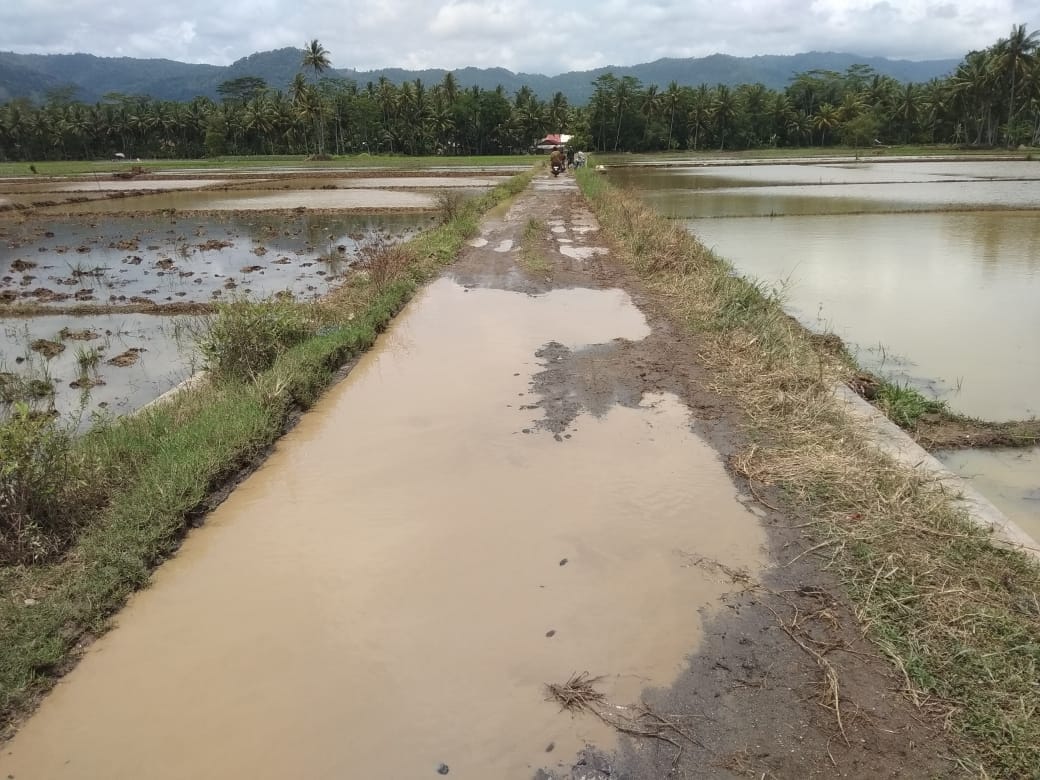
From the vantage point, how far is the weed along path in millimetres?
2473

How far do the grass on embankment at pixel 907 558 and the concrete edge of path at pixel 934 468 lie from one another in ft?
0.29

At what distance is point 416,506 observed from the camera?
415 centimetres

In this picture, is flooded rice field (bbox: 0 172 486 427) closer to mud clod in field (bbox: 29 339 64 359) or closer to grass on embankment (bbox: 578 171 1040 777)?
mud clod in field (bbox: 29 339 64 359)

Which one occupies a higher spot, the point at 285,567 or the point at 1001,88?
the point at 1001,88

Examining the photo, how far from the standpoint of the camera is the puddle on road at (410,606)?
8.37ft

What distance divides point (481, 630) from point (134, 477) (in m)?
2.69

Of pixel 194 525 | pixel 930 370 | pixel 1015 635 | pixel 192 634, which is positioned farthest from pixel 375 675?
pixel 930 370

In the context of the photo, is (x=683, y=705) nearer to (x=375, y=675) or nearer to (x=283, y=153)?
(x=375, y=675)

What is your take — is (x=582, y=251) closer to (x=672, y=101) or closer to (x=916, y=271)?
(x=916, y=271)

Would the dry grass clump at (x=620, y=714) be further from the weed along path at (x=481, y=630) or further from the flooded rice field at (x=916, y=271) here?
the flooded rice field at (x=916, y=271)

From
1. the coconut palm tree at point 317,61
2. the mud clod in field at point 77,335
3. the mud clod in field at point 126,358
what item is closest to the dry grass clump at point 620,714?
the mud clod in field at point 126,358

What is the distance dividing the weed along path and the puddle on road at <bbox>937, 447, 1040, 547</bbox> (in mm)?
1562

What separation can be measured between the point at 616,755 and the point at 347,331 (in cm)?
592

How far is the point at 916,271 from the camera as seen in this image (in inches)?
419
